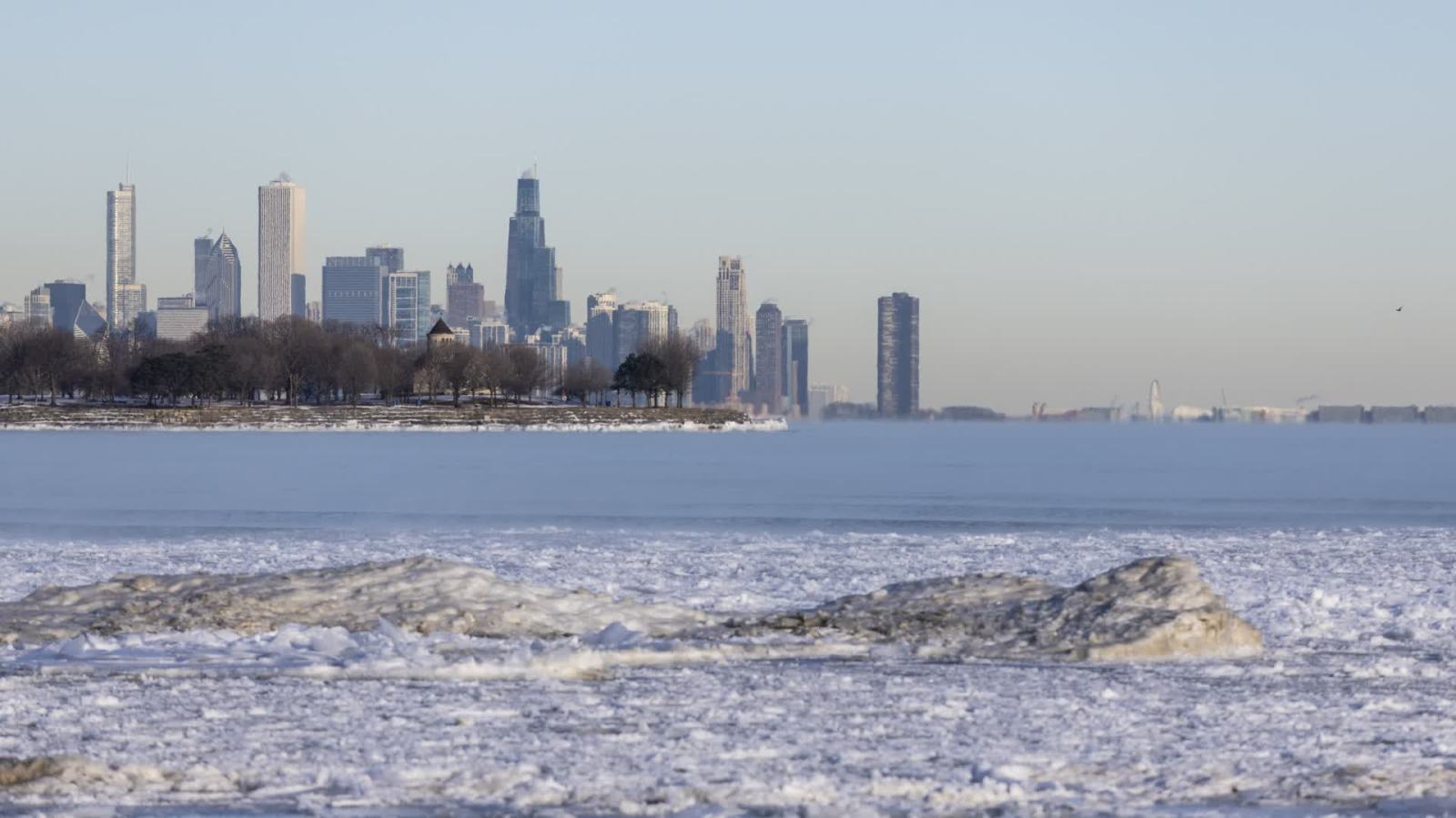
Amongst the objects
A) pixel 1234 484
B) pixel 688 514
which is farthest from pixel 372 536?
pixel 1234 484

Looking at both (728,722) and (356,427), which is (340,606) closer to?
(728,722)

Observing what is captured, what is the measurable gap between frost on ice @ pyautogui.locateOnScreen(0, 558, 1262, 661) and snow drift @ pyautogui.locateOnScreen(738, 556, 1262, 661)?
18mm

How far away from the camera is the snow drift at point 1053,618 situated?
16219 millimetres

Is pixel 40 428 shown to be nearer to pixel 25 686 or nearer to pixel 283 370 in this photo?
pixel 283 370

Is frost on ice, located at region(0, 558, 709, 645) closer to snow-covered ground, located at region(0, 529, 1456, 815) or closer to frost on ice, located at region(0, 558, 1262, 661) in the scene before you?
frost on ice, located at region(0, 558, 1262, 661)

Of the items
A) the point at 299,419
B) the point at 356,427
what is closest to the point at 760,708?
the point at 299,419

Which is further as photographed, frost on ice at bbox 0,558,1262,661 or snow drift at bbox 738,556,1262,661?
frost on ice at bbox 0,558,1262,661

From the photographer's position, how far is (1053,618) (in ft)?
55.9

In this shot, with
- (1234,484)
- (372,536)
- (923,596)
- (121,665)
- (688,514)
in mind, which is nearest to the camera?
(121,665)

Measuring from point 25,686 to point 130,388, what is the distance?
19155cm

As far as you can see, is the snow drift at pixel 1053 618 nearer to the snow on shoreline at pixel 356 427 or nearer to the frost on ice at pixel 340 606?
the frost on ice at pixel 340 606

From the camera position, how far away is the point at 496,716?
41.6ft

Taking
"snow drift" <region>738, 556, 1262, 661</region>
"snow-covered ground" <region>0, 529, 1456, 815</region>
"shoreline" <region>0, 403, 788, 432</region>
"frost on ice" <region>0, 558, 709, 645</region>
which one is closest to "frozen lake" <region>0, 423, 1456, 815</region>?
"snow-covered ground" <region>0, 529, 1456, 815</region>

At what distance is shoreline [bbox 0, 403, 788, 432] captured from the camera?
171 m
